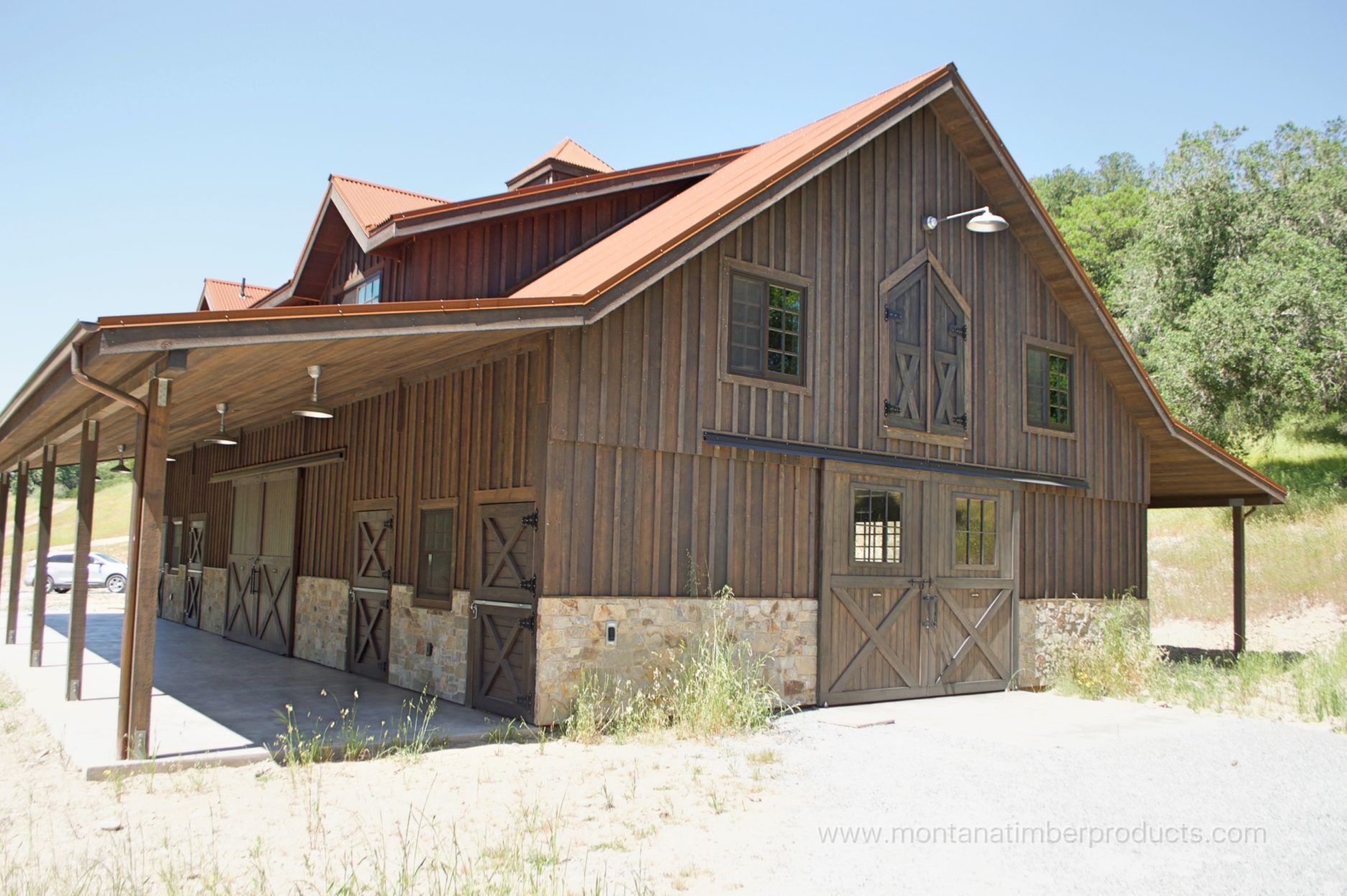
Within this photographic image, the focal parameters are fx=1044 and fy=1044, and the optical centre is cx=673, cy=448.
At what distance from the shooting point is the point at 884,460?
12.1 metres

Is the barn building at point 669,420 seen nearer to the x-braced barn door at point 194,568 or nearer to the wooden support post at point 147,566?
the wooden support post at point 147,566

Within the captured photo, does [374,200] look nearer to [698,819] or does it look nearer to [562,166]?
[562,166]

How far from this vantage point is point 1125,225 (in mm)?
44312

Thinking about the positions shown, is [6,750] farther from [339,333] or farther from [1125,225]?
[1125,225]

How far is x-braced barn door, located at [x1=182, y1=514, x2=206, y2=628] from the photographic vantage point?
65.3ft

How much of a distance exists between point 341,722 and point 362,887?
4.85m

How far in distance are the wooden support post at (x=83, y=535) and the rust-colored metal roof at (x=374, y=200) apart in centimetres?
388

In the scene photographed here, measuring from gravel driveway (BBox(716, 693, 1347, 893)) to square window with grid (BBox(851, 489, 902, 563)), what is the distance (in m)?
1.87

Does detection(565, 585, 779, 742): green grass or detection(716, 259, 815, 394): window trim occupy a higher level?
detection(716, 259, 815, 394): window trim

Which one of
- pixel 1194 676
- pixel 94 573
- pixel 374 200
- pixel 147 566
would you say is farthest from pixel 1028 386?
pixel 94 573

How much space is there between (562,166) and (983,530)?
7.65 metres

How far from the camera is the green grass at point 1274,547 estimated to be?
23703 millimetres

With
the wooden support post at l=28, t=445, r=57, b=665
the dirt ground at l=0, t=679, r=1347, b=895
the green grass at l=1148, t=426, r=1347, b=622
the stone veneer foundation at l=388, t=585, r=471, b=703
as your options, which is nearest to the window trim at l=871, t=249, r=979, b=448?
the dirt ground at l=0, t=679, r=1347, b=895

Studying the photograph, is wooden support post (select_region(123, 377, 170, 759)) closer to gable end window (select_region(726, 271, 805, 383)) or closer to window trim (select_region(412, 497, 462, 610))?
window trim (select_region(412, 497, 462, 610))
